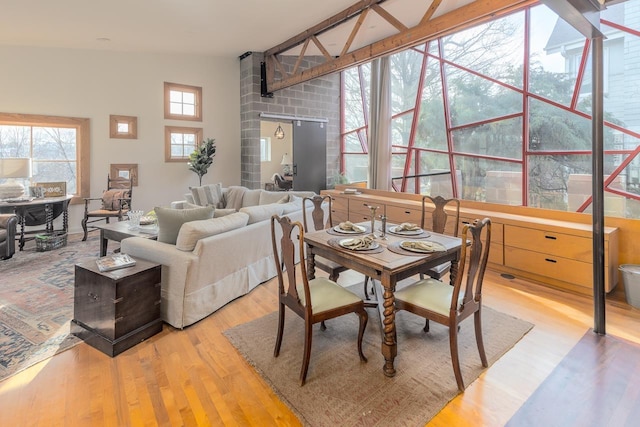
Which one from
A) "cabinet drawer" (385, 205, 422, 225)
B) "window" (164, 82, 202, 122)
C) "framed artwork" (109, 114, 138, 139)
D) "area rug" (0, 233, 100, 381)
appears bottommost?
"area rug" (0, 233, 100, 381)

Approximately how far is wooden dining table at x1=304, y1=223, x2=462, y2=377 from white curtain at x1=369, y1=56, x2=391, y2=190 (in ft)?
12.6

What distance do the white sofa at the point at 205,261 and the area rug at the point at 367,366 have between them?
1.35ft

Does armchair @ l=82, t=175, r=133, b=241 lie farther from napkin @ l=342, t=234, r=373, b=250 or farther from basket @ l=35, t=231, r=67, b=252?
napkin @ l=342, t=234, r=373, b=250

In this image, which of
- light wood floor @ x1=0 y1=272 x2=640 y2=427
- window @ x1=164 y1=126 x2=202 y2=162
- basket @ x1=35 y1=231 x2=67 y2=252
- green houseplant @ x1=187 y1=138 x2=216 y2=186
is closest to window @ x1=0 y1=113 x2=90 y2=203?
basket @ x1=35 y1=231 x2=67 y2=252

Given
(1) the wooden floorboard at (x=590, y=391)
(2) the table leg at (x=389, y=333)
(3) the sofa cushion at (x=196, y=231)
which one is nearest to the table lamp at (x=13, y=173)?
(3) the sofa cushion at (x=196, y=231)

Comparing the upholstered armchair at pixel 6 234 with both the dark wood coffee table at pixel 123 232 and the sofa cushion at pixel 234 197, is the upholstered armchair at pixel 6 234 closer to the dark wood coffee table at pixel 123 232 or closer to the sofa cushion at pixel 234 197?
the dark wood coffee table at pixel 123 232

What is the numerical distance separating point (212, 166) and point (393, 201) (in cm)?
391

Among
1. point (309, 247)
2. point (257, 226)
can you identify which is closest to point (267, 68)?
point (257, 226)

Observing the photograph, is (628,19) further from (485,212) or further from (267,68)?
(267,68)

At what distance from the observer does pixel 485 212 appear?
4.28 m

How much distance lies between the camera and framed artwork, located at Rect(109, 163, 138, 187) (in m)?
6.11

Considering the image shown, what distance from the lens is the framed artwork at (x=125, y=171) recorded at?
20.0 ft

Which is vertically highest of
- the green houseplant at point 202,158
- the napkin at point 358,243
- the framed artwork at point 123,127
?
the framed artwork at point 123,127

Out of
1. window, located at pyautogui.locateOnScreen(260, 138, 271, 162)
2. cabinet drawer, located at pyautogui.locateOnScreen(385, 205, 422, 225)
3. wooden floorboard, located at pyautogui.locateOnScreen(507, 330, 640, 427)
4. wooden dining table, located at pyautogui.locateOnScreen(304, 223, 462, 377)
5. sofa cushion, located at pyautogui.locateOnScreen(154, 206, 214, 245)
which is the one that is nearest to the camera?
wooden floorboard, located at pyautogui.locateOnScreen(507, 330, 640, 427)
